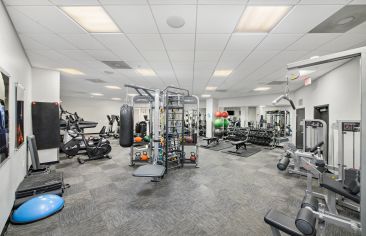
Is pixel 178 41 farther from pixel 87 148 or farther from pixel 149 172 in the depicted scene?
pixel 87 148

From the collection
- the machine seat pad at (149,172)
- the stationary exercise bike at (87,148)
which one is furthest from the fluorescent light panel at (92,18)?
the stationary exercise bike at (87,148)

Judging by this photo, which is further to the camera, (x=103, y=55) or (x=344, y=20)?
(x=103, y=55)

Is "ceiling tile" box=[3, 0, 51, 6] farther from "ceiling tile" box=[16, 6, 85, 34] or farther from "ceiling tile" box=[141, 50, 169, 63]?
"ceiling tile" box=[141, 50, 169, 63]

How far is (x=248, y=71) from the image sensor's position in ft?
15.9

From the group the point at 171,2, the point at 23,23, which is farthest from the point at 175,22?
the point at 23,23

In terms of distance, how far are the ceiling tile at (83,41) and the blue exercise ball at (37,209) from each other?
9.79ft

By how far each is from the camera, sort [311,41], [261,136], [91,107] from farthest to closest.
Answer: [91,107] → [261,136] → [311,41]

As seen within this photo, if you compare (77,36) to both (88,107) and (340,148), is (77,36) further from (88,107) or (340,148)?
(88,107)

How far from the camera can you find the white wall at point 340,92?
12.0 feet

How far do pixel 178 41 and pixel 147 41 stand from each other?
24.9 inches

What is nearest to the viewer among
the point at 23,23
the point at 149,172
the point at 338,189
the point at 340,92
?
the point at 338,189

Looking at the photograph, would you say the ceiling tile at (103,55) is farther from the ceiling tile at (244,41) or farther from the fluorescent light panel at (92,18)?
the ceiling tile at (244,41)

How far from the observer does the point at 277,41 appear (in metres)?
2.92

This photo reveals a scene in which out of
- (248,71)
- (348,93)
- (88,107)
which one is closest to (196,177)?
(248,71)
